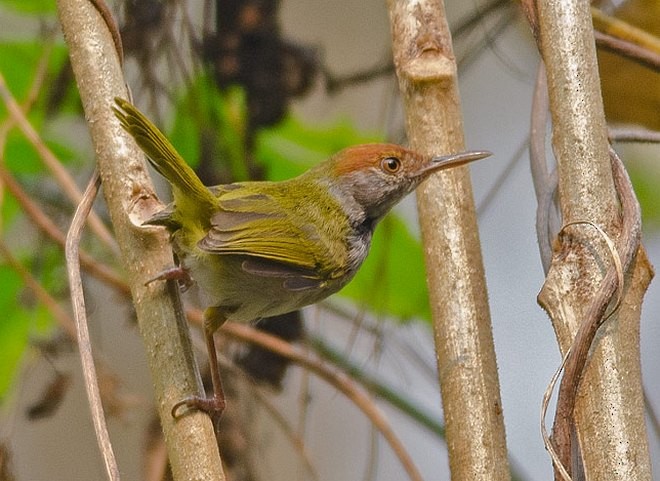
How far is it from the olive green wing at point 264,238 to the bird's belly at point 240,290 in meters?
0.03

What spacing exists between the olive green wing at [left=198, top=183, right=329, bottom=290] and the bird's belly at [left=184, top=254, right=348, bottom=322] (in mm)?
30

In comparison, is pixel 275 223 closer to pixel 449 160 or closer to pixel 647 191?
pixel 449 160

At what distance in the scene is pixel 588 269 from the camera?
42.7 inches

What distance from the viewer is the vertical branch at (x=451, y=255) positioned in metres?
1.17

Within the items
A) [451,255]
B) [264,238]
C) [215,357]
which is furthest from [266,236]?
[451,255]

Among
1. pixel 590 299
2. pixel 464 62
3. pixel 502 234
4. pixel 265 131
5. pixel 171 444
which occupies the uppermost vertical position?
pixel 464 62

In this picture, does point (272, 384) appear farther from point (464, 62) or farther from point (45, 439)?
point (464, 62)

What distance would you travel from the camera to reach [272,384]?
2713 mm

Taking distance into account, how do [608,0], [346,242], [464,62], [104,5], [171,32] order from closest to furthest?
[104,5]
[346,242]
[608,0]
[171,32]
[464,62]

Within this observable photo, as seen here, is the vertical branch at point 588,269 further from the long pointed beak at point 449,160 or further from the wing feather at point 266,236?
the wing feather at point 266,236

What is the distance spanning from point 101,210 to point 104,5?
1.37m

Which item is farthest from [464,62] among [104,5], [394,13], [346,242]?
[104,5]

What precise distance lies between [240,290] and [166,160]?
327 millimetres

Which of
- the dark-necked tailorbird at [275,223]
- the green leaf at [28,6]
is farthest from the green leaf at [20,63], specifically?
the dark-necked tailorbird at [275,223]
